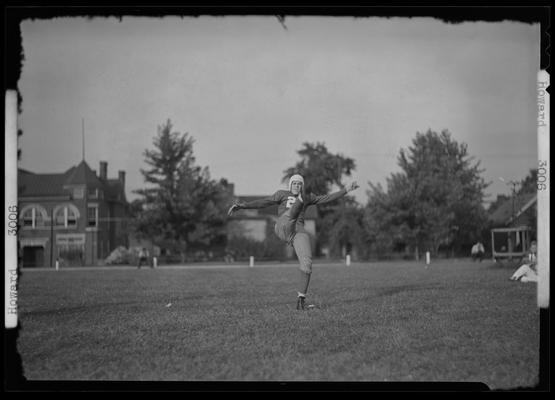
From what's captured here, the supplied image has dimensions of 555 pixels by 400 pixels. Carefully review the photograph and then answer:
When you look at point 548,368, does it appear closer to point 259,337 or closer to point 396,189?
point 259,337

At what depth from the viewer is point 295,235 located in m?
10.7

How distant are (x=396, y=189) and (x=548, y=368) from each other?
151 ft

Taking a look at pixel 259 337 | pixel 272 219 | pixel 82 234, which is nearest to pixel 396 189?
pixel 272 219

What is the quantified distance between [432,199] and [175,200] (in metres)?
24.1

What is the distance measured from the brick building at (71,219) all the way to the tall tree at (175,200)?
3249 mm

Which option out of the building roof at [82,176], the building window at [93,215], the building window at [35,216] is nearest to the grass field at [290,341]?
the building window at [35,216]

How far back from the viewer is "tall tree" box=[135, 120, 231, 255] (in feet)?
176

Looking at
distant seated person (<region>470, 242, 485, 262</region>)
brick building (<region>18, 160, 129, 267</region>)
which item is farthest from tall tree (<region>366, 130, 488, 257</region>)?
brick building (<region>18, 160, 129, 267</region>)

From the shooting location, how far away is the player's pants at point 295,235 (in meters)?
10.2

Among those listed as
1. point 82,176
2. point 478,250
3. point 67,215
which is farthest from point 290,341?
point 82,176

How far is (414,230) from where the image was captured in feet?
166

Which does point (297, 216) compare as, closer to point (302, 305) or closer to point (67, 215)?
point (302, 305)

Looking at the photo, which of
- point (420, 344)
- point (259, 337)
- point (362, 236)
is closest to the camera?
point (420, 344)
